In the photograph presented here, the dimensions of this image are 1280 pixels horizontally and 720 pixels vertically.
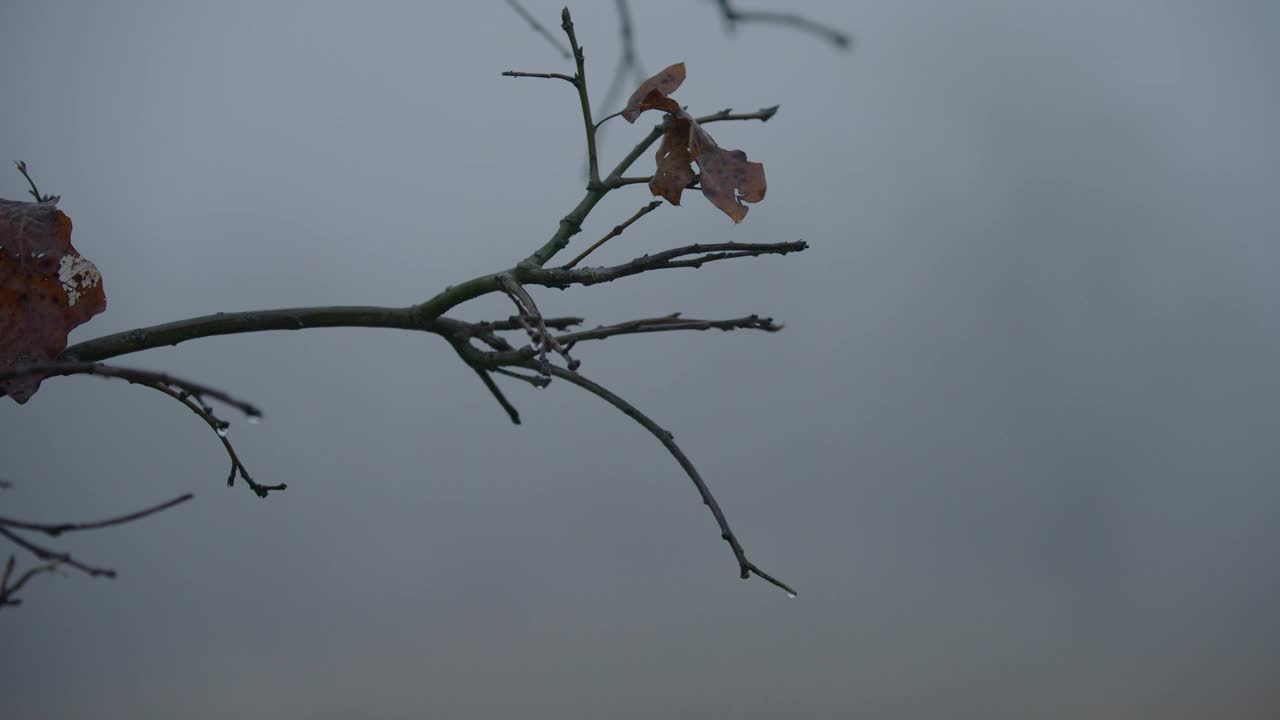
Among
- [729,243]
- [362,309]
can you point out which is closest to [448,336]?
[362,309]

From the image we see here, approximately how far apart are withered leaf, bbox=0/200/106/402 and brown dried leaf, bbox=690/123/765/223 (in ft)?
1.06

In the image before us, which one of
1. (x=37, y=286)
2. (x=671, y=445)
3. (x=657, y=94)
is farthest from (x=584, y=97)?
(x=37, y=286)

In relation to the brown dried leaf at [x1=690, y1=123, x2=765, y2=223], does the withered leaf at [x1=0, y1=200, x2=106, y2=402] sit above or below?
below

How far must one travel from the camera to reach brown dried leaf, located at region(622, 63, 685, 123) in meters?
0.49

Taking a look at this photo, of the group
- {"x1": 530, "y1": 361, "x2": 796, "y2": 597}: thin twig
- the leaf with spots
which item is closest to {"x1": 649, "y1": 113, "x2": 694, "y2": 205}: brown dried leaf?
the leaf with spots

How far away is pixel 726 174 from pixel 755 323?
3.3 inches

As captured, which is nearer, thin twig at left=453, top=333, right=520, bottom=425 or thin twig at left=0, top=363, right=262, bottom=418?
thin twig at left=0, top=363, right=262, bottom=418

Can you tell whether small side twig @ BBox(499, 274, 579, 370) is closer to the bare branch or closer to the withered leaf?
the bare branch

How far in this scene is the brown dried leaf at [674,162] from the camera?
48cm

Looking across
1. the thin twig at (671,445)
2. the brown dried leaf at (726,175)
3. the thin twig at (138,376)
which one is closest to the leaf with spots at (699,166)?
the brown dried leaf at (726,175)

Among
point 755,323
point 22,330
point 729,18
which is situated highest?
point 729,18

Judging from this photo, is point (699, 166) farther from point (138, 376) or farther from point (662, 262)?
point (138, 376)

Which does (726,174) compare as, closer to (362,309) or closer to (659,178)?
(659,178)

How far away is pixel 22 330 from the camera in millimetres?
500
